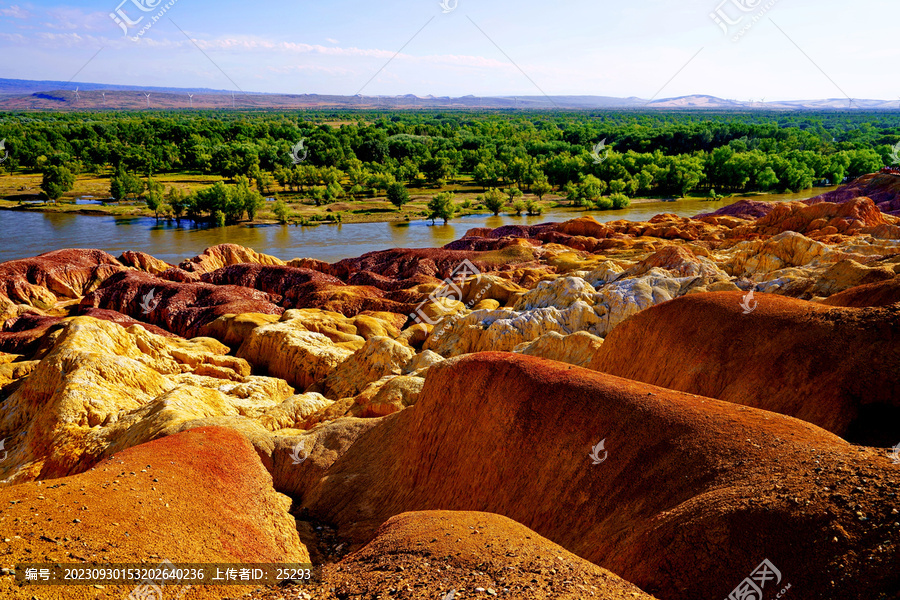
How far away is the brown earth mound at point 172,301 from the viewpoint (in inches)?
1539

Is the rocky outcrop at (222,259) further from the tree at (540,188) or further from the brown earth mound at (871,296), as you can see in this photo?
the tree at (540,188)

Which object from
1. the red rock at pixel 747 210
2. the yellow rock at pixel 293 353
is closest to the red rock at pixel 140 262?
the yellow rock at pixel 293 353

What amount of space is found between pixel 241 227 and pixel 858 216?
69.7 metres

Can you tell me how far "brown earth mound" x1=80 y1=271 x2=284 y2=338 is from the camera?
39094 mm

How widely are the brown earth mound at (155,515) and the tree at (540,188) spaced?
8555 centimetres

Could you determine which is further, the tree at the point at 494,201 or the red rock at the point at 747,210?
the tree at the point at 494,201

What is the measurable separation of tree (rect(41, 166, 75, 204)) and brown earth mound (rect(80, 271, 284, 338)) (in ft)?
182

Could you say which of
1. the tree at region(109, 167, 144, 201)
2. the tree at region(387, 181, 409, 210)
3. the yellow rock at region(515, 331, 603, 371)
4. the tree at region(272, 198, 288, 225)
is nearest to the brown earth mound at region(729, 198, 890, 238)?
the yellow rock at region(515, 331, 603, 371)

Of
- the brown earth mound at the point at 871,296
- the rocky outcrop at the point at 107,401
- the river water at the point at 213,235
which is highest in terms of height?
the brown earth mound at the point at 871,296

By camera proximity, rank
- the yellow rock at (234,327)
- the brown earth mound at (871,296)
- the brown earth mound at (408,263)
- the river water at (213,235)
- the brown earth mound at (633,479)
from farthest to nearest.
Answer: the river water at (213,235) < the brown earth mound at (408,263) < the yellow rock at (234,327) < the brown earth mound at (871,296) < the brown earth mound at (633,479)

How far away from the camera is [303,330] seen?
1264 inches

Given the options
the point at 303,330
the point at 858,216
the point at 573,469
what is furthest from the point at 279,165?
the point at 573,469

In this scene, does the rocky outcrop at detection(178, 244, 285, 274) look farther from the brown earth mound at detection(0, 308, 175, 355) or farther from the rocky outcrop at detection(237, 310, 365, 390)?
the rocky outcrop at detection(237, 310, 365, 390)

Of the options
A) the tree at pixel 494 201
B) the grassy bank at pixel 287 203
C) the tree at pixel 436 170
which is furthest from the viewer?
the tree at pixel 436 170
